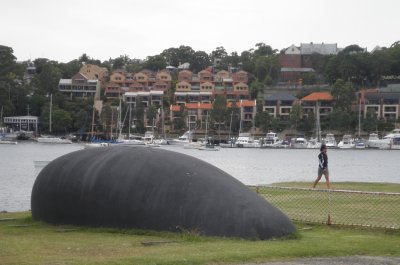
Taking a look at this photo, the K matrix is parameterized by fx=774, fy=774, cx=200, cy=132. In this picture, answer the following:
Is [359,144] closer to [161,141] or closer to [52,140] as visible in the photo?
[161,141]

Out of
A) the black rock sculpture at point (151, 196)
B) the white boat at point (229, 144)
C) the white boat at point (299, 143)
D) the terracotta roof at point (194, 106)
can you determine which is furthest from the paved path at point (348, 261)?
the terracotta roof at point (194, 106)

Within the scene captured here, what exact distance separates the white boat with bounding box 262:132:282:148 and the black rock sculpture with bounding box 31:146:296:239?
155 meters

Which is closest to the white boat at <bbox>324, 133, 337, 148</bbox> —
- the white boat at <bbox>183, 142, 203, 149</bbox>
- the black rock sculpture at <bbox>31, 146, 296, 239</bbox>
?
the white boat at <bbox>183, 142, 203, 149</bbox>

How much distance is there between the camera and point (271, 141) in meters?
174

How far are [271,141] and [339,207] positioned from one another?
15272cm

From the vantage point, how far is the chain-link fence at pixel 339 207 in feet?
62.7

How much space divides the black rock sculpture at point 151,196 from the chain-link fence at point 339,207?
339 cm

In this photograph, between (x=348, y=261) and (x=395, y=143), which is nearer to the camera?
(x=348, y=261)

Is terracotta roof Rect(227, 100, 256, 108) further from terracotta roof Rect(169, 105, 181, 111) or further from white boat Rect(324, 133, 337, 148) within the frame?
white boat Rect(324, 133, 337, 148)

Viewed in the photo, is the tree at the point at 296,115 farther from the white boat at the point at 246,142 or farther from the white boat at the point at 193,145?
the white boat at the point at 193,145

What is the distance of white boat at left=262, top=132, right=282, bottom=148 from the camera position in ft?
565

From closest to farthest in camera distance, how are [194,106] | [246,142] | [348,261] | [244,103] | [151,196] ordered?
1. [348,261]
2. [151,196]
3. [246,142]
4. [244,103]
5. [194,106]

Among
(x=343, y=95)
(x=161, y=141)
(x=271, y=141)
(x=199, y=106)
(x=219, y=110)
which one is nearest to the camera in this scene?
(x=161, y=141)

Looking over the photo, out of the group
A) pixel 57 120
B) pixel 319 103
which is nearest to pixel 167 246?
pixel 57 120
